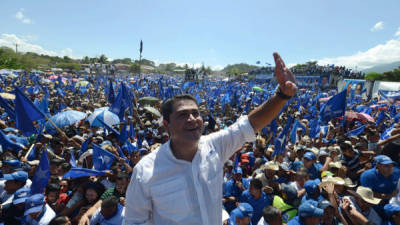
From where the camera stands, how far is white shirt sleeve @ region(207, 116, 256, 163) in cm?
132

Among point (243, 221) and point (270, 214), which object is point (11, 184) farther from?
point (270, 214)

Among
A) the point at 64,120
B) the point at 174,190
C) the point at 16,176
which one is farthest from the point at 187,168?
the point at 64,120

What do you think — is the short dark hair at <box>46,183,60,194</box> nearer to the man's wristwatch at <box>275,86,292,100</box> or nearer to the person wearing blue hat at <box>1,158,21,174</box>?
the person wearing blue hat at <box>1,158,21,174</box>

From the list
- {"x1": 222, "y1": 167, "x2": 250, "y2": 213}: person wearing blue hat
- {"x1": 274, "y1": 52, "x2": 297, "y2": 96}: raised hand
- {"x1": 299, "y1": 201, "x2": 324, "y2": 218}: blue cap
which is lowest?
{"x1": 222, "y1": 167, "x2": 250, "y2": 213}: person wearing blue hat

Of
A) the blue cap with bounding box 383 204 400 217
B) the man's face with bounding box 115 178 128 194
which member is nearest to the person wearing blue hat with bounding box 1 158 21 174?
the man's face with bounding box 115 178 128 194

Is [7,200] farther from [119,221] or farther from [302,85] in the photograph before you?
[302,85]

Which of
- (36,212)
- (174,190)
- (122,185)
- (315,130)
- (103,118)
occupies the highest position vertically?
(174,190)

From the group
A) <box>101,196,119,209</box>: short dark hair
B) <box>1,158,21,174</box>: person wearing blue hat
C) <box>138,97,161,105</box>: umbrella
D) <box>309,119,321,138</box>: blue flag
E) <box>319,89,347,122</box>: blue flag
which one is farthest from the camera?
<box>138,97,161,105</box>: umbrella

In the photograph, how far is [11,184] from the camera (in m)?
3.04

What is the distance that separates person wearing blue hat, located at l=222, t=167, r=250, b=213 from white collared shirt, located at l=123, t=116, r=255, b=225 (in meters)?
2.21

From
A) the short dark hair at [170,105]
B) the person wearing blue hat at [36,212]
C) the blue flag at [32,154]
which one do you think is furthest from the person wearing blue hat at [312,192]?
the blue flag at [32,154]

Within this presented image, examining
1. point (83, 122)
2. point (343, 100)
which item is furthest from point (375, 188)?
point (83, 122)

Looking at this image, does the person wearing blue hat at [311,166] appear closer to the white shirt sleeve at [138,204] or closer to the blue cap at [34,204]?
the white shirt sleeve at [138,204]

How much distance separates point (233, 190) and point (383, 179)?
2.04 meters
